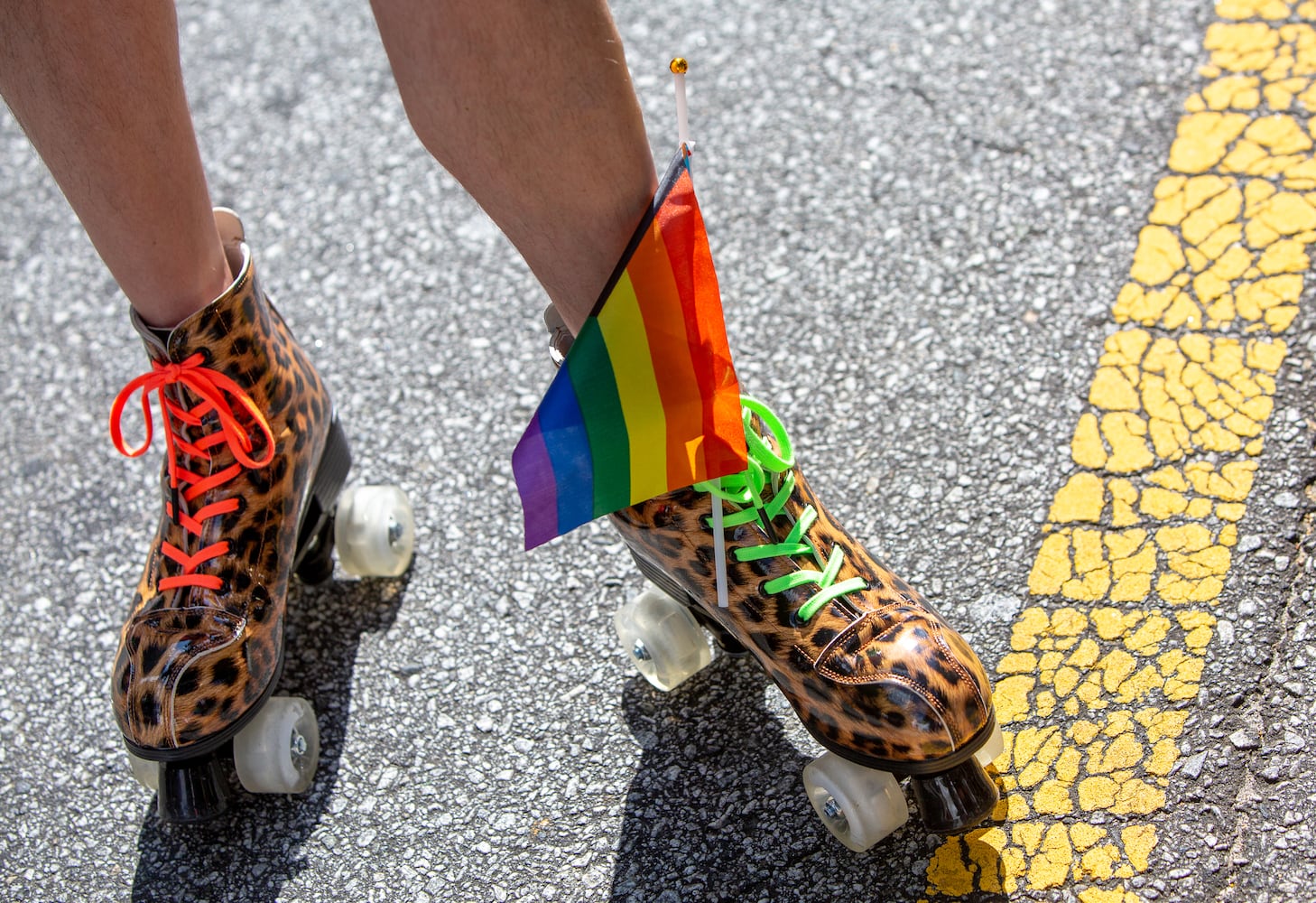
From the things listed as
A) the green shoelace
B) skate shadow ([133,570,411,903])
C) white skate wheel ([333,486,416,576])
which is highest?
the green shoelace

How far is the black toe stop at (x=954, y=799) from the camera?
162cm

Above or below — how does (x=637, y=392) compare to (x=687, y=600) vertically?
above

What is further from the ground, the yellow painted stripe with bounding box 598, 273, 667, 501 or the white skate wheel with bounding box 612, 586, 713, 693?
the yellow painted stripe with bounding box 598, 273, 667, 501

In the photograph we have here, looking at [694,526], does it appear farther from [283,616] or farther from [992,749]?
[283,616]

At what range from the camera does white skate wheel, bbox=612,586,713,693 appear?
188 cm

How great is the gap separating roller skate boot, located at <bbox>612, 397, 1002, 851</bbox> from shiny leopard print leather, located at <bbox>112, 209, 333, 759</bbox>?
0.58 metres

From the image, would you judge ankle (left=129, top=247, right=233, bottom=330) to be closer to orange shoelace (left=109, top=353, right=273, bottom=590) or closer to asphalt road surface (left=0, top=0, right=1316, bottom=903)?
orange shoelace (left=109, top=353, right=273, bottom=590)

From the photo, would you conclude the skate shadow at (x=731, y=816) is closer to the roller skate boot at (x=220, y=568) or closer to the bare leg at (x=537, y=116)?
the roller skate boot at (x=220, y=568)

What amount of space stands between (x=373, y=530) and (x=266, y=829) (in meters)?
0.53

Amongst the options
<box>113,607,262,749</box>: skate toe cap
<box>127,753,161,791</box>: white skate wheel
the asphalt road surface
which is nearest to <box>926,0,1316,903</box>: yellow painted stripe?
the asphalt road surface

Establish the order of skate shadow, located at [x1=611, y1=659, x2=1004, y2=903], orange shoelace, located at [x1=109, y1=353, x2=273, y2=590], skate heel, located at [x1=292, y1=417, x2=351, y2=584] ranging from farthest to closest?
skate heel, located at [x1=292, y1=417, x2=351, y2=584]
orange shoelace, located at [x1=109, y1=353, x2=273, y2=590]
skate shadow, located at [x1=611, y1=659, x2=1004, y2=903]

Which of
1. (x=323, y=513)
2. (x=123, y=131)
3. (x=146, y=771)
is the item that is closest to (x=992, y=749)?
(x=323, y=513)

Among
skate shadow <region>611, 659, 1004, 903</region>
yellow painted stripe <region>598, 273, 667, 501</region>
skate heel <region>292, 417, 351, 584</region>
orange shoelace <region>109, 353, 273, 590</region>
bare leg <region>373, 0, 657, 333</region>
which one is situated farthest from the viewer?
skate heel <region>292, 417, 351, 584</region>

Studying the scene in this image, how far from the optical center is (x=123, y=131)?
1716 mm
